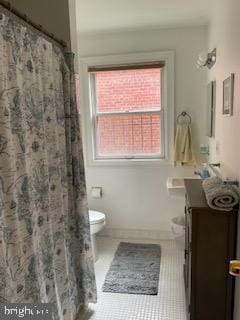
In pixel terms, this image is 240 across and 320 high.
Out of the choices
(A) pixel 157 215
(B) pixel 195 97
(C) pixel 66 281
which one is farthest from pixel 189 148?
(C) pixel 66 281

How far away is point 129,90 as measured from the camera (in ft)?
10.5

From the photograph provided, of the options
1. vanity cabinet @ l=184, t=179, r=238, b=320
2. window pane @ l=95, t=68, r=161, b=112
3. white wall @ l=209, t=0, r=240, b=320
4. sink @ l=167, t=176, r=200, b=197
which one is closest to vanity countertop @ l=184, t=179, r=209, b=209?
vanity cabinet @ l=184, t=179, r=238, b=320

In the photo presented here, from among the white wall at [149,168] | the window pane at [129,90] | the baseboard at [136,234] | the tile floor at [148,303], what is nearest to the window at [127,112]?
the window pane at [129,90]

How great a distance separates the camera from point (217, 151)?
7.75 ft

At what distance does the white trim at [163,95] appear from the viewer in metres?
3.04

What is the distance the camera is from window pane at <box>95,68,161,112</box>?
3150mm

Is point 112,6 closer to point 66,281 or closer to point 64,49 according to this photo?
point 64,49

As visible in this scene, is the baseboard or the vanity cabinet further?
the baseboard

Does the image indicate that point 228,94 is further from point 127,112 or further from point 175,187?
point 127,112

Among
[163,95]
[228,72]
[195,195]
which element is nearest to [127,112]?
[163,95]

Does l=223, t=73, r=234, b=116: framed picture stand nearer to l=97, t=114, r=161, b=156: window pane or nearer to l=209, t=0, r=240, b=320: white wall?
l=209, t=0, r=240, b=320: white wall

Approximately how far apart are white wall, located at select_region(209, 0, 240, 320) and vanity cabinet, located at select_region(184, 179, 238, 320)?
11 centimetres

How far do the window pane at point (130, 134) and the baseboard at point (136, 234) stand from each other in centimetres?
97

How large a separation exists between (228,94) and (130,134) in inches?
61.2
